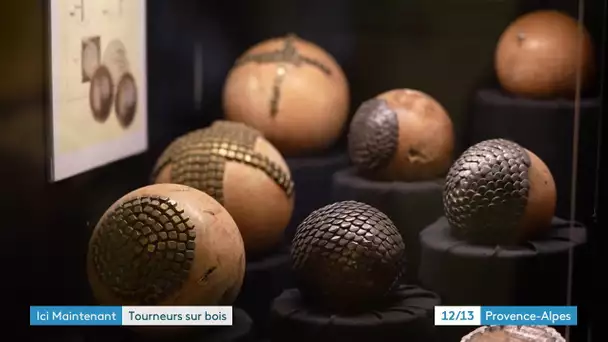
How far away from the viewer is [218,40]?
1.91 metres

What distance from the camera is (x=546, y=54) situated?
1833 millimetres

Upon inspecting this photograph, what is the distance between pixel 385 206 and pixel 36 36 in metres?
0.62

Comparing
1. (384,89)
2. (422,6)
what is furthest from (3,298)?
(422,6)

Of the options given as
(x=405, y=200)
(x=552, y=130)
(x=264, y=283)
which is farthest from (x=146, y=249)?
(x=552, y=130)

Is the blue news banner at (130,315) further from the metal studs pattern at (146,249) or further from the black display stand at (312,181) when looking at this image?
the black display stand at (312,181)

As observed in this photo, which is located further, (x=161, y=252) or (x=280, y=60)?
(x=280, y=60)

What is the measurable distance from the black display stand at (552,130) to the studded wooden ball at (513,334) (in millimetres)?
193

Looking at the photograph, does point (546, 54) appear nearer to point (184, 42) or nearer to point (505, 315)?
point (505, 315)

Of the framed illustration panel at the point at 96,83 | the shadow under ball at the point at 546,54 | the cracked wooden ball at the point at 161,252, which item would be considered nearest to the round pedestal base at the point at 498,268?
the shadow under ball at the point at 546,54

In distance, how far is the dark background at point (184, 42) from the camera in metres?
1.77

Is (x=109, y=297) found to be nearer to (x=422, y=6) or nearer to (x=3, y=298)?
(x=3, y=298)

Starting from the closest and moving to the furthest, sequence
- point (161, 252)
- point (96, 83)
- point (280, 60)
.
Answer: point (161, 252) → point (96, 83) → point (280, 60)

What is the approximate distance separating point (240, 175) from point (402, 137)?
0.29 m

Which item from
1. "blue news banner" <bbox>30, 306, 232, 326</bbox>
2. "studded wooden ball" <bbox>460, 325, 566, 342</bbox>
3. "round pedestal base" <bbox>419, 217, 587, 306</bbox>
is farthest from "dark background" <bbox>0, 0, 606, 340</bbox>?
"studded wooden ball" <bbox>460, 325, 566, 342</bbox>
